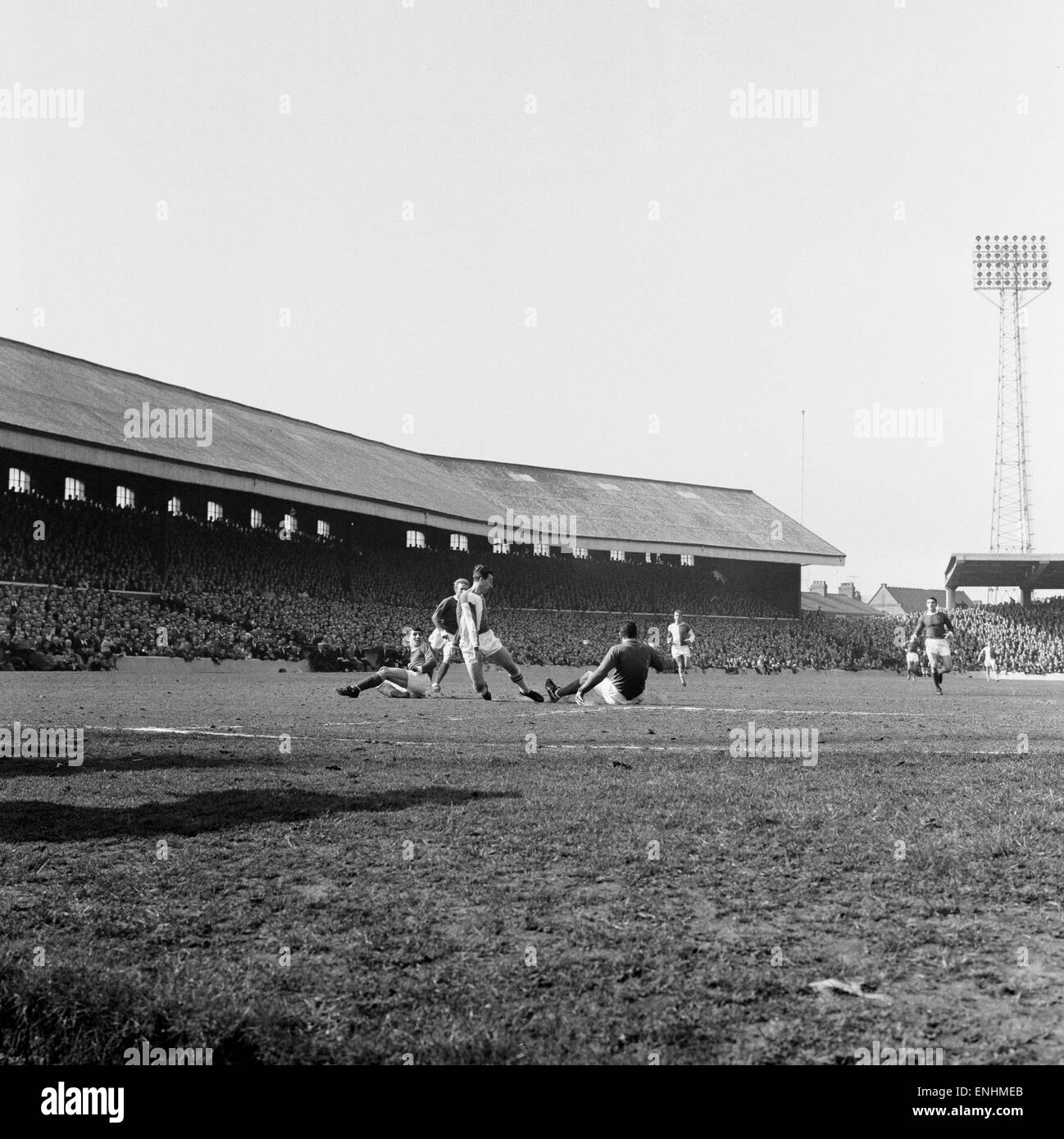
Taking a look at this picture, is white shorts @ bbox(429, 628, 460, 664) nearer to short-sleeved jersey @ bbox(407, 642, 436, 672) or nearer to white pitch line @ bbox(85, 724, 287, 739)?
short-sleeved jersey @ bbox(407, 642, 436, 672)

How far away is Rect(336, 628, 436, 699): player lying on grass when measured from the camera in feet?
54.4

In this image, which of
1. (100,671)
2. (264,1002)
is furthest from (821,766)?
(100,671)

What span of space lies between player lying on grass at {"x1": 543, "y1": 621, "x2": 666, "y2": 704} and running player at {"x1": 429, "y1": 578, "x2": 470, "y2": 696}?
2.64m

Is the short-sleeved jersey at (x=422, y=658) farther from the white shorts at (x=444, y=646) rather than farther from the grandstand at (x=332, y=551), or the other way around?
the grandstand at (x=332, y=551)

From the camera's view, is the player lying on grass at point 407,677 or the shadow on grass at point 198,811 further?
the player lying on grass at point 407,677

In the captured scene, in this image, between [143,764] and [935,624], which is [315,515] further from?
[143,764]

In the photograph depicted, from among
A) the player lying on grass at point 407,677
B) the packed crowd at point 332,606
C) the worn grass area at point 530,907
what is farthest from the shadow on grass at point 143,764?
the packed crowd at point 332,606

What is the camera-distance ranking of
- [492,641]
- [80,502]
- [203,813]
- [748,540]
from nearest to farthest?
[203,813] < [492,641] < [80,502] < [748,540]

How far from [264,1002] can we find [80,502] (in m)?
35.8

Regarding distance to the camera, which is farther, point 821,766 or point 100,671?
point 100,671

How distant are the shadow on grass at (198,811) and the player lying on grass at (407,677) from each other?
9.09 meters

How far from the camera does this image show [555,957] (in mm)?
3795

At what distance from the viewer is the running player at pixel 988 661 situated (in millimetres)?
41125

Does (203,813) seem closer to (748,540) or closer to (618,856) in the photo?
(618,856)
